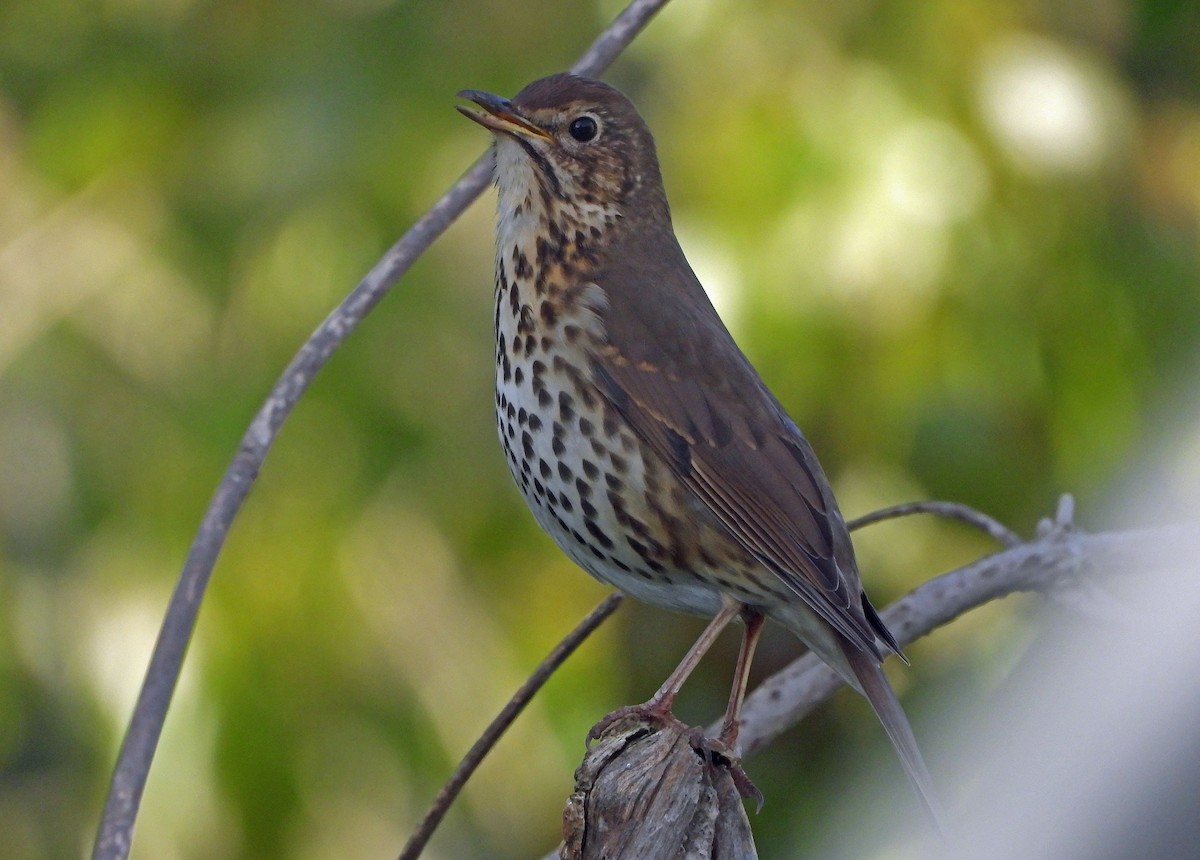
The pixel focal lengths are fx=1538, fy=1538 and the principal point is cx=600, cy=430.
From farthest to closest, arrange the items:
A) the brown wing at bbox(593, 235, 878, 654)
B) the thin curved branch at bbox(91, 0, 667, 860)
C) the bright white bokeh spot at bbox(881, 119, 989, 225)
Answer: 1. the bright white bokeh spot at bbox(881, 119, 989, 225)
2. the brown wing at bbox(593, 235, 878, 654)
3. the thin curved branch at bbox(91, 0, 667, 860)

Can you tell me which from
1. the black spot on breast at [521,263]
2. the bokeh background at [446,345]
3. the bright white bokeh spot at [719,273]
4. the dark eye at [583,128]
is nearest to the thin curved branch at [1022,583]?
the black spot on breast at [521,263]

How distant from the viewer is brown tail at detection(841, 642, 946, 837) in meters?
2.39

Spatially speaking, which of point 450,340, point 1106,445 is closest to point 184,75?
point 450,340

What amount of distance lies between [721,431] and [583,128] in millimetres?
656

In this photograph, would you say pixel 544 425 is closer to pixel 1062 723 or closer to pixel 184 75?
pixel 1062 723

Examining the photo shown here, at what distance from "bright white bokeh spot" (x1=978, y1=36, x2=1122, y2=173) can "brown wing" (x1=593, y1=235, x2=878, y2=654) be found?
1.61 meters

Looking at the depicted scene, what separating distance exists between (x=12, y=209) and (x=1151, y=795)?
4.66m

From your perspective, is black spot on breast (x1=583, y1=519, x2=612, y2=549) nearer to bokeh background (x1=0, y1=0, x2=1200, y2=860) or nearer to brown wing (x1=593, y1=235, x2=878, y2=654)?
brown wing (x1=593, y1=235, x2=878, y2=654)

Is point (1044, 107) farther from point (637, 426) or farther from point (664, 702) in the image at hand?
point (664, 702)

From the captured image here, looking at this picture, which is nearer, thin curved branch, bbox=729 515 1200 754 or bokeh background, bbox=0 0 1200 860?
thin curved branch, bbox=729 515 1200 754

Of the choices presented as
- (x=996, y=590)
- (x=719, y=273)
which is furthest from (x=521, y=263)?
(x=719, y=273)

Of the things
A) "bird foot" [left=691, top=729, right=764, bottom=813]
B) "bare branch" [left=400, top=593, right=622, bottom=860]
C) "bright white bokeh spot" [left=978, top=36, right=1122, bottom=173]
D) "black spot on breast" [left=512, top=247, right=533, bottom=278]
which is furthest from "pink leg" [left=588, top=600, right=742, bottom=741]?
"bright white bokeh spot" [left=978, top=36, right=1122, bottom=173]

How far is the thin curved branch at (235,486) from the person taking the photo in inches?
64.3

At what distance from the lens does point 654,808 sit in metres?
1.87
